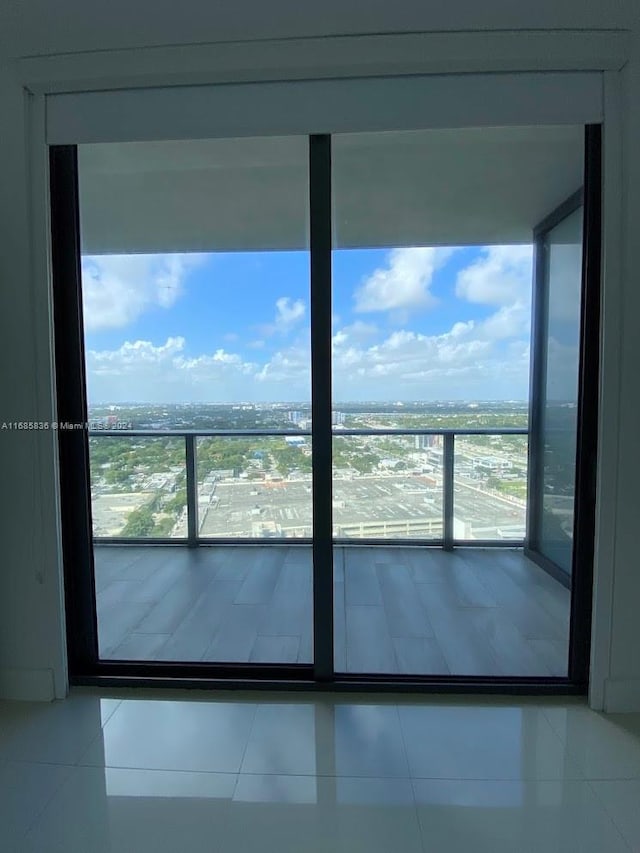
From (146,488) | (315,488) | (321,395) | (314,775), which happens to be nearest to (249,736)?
(314,775)

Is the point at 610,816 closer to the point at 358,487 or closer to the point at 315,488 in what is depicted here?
the point at 315,488

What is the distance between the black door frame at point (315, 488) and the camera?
1.58 meters

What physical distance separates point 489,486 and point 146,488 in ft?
9.25

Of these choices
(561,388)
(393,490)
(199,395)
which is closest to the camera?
(561,388)

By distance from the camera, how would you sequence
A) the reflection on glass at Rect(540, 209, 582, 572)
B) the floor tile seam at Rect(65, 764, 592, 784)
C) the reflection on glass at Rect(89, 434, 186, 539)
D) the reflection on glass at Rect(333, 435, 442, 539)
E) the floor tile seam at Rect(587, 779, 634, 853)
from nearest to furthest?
the floor tile seam at Rect(587, 779, 634, 853), the floor tile seam at Rect(65, 764, 592, 784), the reflection on glass at Rect(540, 209, 582, 572), the reflection on glass at Rect(89, 434, 186, 539), the reflection on glass at Rect(333, 435, 442, 539)

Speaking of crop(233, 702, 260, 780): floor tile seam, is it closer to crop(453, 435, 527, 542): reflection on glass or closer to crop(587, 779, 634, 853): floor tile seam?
crop(587, 779, 634, 853): floor tile seam

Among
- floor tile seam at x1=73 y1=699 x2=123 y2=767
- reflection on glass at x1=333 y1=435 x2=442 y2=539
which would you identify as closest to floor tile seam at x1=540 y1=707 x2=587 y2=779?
floor tile seam at x1=73 y1=699 x2=123 y2=767

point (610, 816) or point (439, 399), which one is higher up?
point (439, 399)

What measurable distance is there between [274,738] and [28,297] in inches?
75.2

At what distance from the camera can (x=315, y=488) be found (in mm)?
1665

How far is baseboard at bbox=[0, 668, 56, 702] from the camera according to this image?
1.62 meters

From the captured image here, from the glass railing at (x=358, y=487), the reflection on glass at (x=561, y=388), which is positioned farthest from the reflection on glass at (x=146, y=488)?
the reflection on glass at (x=561, y=388)

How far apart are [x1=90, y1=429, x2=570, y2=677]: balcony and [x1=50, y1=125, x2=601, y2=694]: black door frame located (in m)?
0.11

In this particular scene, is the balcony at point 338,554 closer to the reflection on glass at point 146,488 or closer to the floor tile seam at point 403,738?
the reflection on glass at point 146,488
